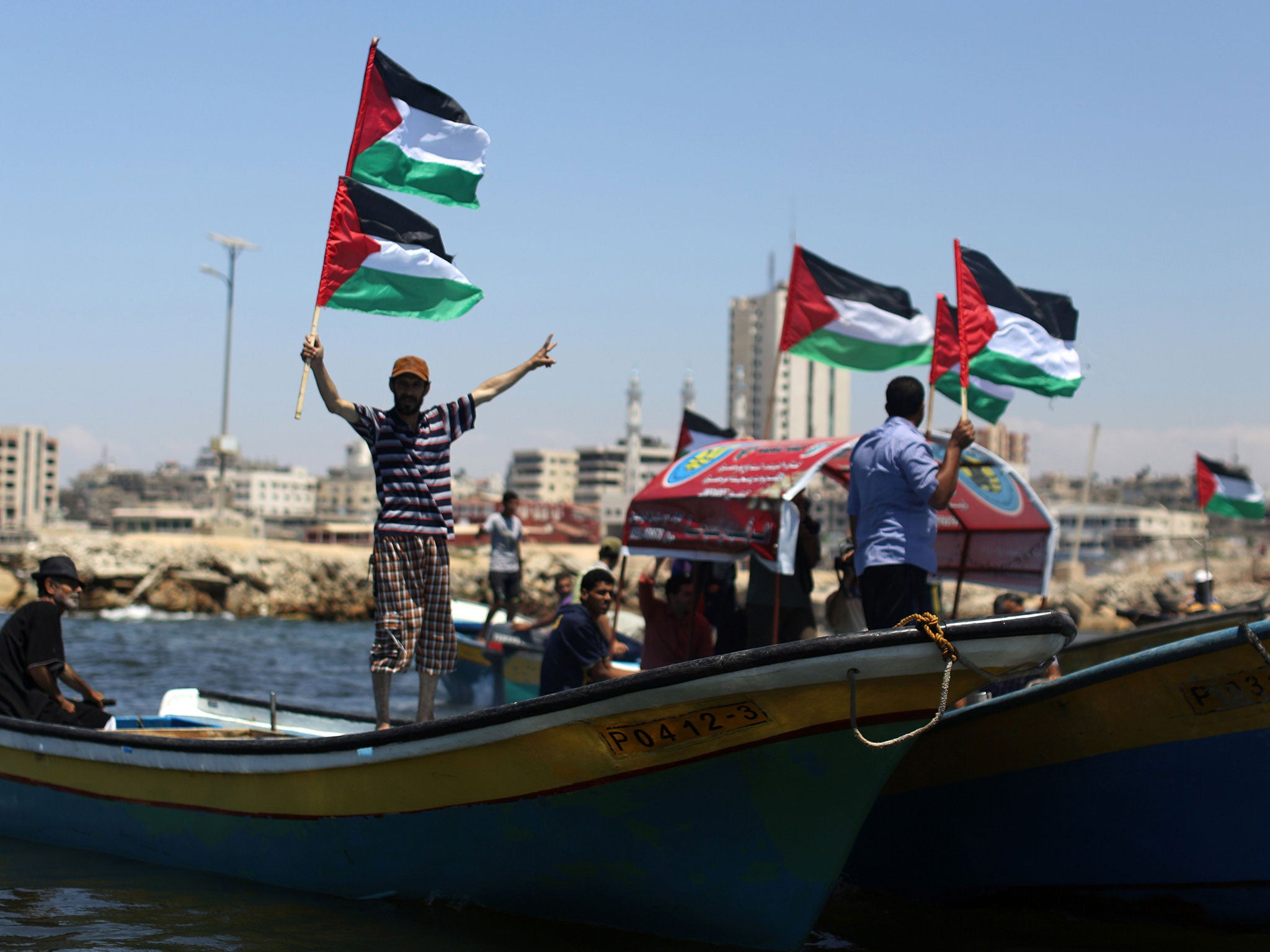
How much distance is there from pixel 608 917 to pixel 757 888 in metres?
0.77

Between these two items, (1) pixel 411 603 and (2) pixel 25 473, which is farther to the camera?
(2) pixel 25 473

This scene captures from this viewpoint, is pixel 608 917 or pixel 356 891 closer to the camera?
pixel 608 917

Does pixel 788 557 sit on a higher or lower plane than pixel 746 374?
lower

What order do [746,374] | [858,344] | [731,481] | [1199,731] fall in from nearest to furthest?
[1199,731] → [731,481] → [858,344] → [746,374]

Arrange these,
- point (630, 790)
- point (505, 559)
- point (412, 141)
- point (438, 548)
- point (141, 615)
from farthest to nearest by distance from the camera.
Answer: point (141, 615), point (505, 559), point (412, 141), point (438, 548), point (630, 790)

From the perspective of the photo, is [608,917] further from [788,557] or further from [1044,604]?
[1044,604]

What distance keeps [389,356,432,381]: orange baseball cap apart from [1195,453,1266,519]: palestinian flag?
48.5 ft

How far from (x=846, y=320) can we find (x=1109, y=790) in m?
4.68

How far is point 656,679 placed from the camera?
16.5ft

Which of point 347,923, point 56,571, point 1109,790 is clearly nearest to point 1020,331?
point 1109,790

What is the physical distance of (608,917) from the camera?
5.65 m

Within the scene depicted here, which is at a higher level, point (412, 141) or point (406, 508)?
point (412, 141)

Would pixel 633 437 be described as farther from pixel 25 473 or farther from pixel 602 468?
pixel 25 473

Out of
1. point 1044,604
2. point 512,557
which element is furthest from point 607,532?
point 1044,604
